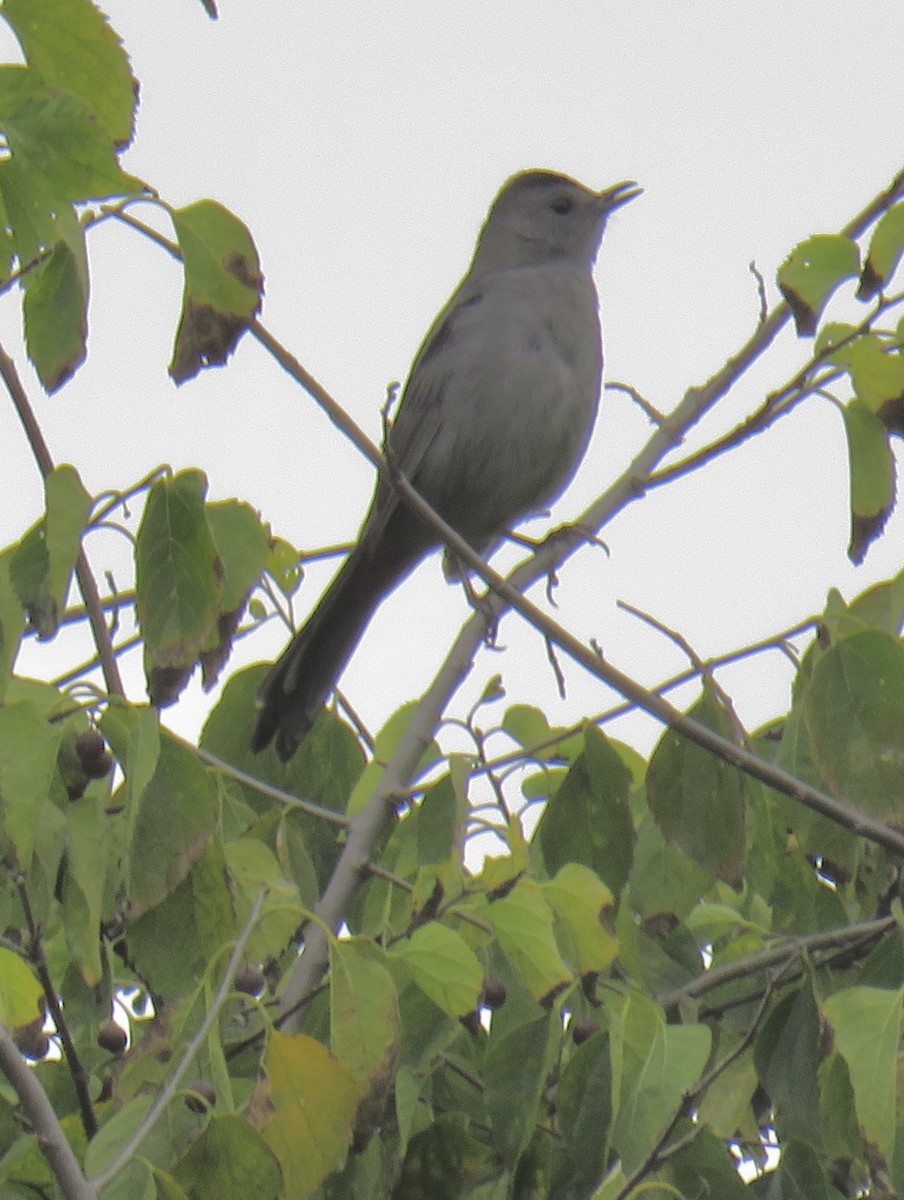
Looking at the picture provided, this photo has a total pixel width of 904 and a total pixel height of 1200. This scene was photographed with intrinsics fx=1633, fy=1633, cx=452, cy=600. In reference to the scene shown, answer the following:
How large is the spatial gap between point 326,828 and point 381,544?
213cm

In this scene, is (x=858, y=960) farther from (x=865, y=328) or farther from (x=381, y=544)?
(x=381, y=544)

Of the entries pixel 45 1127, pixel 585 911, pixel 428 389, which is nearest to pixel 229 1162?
pixel 45 1127

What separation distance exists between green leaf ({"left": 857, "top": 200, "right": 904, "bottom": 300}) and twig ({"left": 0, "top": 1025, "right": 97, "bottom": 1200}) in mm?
1584

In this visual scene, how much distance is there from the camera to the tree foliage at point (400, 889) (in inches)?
75.7

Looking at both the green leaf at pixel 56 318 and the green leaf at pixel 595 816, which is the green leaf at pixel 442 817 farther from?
the green leaf at pixel 56 318

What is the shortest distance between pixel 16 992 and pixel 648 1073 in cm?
77

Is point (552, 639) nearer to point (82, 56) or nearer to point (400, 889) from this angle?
point (400, 889)

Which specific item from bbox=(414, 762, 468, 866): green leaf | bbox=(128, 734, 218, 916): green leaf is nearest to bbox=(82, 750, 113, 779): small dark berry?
bbox=(128, 734, 218, 916): green leaf

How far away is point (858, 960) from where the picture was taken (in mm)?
2730

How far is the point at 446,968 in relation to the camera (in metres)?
2.05

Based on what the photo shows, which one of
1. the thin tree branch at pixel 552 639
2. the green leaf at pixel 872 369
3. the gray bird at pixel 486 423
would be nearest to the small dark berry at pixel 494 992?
the thin tree branch at pixel 552 639

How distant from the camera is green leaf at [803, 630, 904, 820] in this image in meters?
2.32

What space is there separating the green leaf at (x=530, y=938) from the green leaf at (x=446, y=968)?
5cm

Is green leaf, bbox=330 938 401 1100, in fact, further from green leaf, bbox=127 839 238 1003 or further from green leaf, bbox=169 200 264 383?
green leaf, bbox=169 200 264 383
